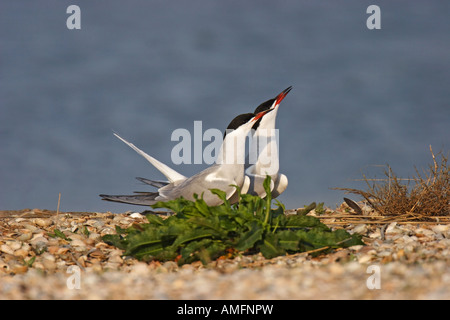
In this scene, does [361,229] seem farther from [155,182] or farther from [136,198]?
[155,182]

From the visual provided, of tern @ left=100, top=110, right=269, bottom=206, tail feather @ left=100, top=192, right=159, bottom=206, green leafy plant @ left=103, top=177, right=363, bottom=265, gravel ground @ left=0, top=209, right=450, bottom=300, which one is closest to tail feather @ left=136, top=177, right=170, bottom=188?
tail feather @ left=100, top=192, right=159, bottom=206

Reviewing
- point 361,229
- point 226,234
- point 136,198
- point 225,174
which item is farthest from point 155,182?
point 226,234

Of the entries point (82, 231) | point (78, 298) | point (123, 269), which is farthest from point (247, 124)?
point (78, 298)

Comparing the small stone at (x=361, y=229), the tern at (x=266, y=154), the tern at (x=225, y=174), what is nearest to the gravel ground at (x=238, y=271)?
the small stone at (x=361, y=229)

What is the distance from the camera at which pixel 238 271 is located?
11.1 ft

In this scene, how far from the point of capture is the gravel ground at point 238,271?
2639mm

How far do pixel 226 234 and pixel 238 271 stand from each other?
491 millimetres

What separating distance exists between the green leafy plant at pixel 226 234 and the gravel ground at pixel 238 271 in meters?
0.10

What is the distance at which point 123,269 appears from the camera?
157 inches

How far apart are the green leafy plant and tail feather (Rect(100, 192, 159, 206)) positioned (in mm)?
2321

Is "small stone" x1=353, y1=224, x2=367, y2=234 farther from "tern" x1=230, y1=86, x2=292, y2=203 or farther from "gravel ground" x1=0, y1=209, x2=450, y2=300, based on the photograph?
"tern" x1=230, y1=86, x2=292, y2=203

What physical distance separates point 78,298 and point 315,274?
142 centimetres

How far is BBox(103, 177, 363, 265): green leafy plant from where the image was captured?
375 centimetres
